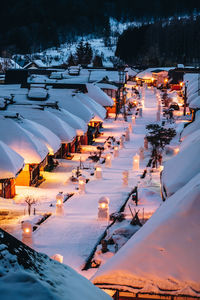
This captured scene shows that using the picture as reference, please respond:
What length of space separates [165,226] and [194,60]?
98.2m

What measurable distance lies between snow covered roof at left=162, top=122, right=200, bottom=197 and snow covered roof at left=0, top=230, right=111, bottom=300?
22.8ft

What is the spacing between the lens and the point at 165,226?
22.9ft

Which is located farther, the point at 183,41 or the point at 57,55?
the point at 57,55

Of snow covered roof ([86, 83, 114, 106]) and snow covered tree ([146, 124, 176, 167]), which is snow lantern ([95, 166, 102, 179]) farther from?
snow covered roof ([86, 83, 114, 106])

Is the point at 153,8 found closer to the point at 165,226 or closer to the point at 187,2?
the point at 187,2

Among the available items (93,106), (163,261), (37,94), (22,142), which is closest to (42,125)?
(22,142)

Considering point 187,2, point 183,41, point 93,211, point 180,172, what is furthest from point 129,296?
point 187,2

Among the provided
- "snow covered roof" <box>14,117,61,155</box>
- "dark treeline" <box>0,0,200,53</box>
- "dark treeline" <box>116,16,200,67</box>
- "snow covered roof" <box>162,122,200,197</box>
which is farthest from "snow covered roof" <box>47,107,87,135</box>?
"dark treeline" <box>0,0,200,53</box>

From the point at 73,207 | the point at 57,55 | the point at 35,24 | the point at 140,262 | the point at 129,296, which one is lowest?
the point at 73,207

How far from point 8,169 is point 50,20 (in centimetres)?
17492

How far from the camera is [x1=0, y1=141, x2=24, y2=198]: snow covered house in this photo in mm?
15328

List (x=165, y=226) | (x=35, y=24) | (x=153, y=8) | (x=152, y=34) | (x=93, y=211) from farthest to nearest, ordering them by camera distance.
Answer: (x=153, y=8), (x=35, y=24), (x=152, y=34), (x=93, y=211), (x=165, y=226)

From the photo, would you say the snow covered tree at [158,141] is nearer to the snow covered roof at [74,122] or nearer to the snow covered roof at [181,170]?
the snow covered roof at [74,122]

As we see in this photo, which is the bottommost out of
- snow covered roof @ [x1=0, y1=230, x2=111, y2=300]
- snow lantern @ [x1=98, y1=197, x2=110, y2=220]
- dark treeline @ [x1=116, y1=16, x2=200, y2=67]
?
snow lantern @ [x1=98, y1=197, x2=110, y2=220]
